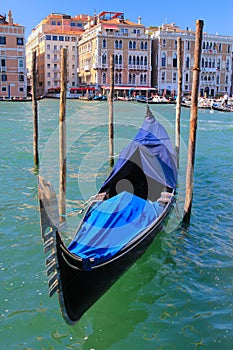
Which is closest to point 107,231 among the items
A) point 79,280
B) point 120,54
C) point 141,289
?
point 141,289

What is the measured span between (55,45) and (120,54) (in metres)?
7.02

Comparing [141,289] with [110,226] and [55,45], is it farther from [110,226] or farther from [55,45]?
[55,45]

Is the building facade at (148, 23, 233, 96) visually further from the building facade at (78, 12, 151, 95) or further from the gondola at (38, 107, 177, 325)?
the gondola at (38, 107, 177, 325)

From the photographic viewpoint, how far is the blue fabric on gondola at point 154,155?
4.40 meters

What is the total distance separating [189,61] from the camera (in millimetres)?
35031

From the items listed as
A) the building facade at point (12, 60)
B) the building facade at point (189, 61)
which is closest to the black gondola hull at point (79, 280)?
the building facade at point (12, 60)

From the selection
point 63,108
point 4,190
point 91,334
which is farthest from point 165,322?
point 4,190

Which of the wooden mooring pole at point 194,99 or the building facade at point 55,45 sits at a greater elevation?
the building facade at point 55,45

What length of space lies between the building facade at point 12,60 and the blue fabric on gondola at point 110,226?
2969 cm

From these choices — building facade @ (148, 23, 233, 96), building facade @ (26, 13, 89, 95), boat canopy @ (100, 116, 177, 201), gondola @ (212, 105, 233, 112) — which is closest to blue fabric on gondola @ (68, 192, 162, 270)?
boat canopy @ (100, 116, 177, 201)

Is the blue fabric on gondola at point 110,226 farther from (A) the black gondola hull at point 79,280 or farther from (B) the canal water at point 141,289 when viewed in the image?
(B) the canal water at point 141,289

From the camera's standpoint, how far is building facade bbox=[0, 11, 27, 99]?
31.2 metres

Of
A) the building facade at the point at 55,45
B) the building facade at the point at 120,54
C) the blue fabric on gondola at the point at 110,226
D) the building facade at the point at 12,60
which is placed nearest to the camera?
the blue fabric on gondola at the point at 110,226

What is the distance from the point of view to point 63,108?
4055mm
